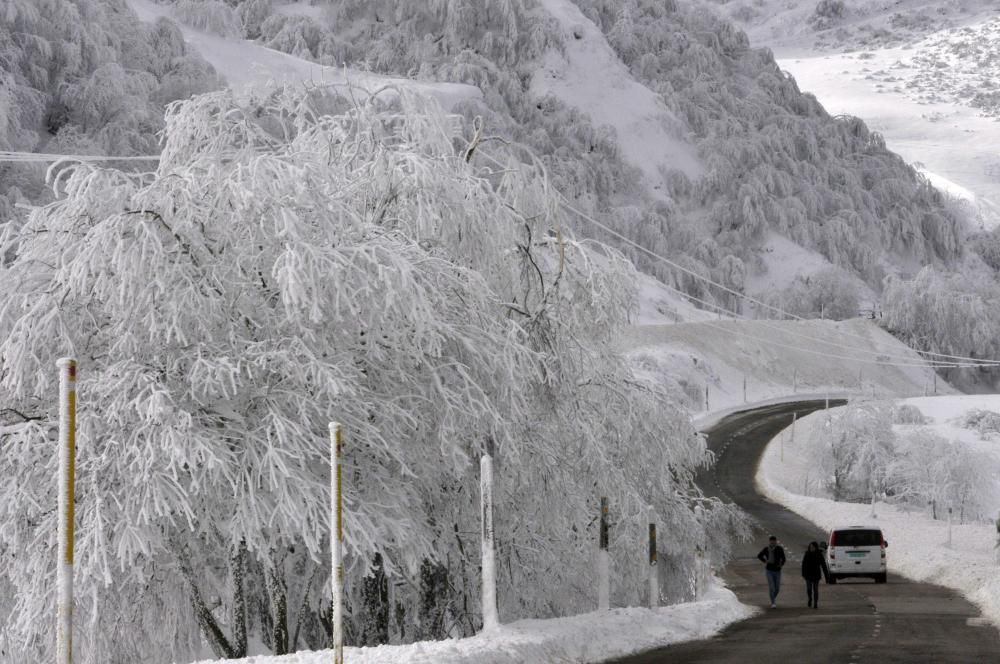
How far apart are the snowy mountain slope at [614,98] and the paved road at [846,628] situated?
93278 mm

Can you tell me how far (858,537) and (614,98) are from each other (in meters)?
109

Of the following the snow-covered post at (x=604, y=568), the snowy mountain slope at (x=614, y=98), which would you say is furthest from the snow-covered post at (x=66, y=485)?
the snowy mountain slope at (x=614, y=98)

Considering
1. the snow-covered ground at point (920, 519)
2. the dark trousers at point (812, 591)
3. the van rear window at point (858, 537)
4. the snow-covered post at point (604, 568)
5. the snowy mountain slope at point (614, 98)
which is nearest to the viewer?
the snow-covered post at point (604, 568)

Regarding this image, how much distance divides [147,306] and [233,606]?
3.63 metres

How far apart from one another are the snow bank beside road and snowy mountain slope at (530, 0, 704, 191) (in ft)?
376

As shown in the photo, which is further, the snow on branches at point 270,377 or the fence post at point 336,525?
the snow on branches at point 270,377

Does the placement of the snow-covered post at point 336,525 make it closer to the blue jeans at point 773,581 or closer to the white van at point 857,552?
the blue jeans at point 773,581

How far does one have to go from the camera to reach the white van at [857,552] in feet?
106

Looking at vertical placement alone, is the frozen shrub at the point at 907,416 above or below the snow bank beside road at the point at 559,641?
above

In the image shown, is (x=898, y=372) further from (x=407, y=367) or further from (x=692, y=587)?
(x=407, y=367)

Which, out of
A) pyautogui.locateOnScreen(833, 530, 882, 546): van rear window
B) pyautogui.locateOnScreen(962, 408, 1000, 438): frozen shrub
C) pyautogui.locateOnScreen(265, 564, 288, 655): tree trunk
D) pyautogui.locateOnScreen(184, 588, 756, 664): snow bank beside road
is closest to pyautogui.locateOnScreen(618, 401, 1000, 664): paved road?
pyautogui.locateOnScreen(184, 588, 756, 664): snow bank beside road

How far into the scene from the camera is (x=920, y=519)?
167ft

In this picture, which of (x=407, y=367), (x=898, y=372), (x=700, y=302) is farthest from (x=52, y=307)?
(x=700, y=302)

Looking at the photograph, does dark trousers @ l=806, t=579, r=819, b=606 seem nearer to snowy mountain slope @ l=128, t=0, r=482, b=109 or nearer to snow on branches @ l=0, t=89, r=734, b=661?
snow on branches @ l=0, t=89, r=734, b=661
